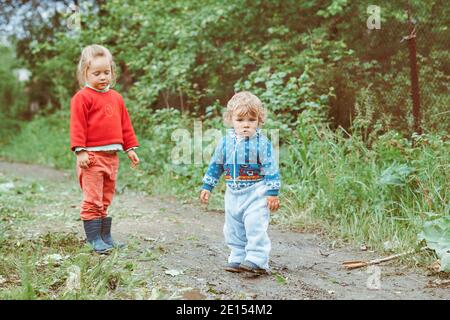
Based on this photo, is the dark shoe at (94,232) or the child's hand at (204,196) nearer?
the child's hand at (204,196)

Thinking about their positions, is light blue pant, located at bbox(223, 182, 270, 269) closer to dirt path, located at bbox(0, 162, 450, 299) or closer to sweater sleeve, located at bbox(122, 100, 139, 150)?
dirt path, located at bbox(0, 162, 450, 299)

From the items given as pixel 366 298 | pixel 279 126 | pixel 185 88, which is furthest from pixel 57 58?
pixel 366 298

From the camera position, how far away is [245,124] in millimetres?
3275

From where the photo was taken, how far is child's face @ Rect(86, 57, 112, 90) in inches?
146

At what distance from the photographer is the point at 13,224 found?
15.4 ft

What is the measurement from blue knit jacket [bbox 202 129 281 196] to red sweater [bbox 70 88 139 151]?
890 millimetres

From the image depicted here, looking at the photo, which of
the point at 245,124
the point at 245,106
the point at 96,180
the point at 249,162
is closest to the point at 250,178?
the point at 249,162

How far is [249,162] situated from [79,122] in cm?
123

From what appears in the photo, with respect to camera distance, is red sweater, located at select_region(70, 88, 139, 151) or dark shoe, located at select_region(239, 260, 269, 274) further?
red sweater, located at select_region(70, 88, 139, 151)

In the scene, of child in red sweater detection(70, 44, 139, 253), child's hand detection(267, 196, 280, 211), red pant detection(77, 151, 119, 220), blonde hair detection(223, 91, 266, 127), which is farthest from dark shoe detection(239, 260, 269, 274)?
red pant detection(77, 151, 119, 220)

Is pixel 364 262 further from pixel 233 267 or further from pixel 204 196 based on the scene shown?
pixel 204 196

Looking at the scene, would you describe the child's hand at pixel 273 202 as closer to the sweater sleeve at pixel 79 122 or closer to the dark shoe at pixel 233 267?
the dark shoe at pixel 233 267

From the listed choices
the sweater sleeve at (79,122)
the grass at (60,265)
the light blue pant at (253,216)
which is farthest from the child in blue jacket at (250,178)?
the sweater sleeve at (79,122)

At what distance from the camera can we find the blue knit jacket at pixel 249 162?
129 inches
